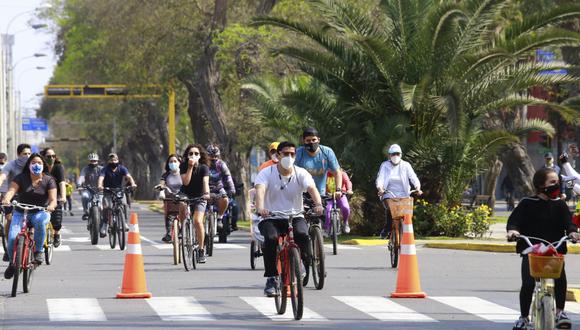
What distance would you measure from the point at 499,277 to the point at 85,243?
40.4 feet

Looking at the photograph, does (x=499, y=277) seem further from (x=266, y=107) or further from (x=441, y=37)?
(x=266, y=107)

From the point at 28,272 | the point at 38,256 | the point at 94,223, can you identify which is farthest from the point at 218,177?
the point at 28,272

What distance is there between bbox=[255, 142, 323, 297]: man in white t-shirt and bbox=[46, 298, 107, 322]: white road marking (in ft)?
5.53

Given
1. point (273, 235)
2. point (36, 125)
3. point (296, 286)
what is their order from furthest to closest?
point (36, 125) → point (273, 235) → point (296, 286)

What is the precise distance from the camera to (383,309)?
47.5 ft

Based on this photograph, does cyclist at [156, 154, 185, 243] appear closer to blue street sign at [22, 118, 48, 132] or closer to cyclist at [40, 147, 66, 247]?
cyclist at [40, 147, 66, 247]

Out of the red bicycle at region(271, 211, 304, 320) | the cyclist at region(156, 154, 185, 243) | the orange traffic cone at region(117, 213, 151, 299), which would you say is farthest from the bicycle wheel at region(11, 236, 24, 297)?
the cyclist at region(156, 154, 185, 243)

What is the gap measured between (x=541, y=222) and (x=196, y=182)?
9.82 meters

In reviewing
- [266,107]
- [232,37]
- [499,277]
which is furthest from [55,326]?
[232,37]

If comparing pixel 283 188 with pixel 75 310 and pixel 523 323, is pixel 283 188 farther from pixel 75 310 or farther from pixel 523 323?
pixel 523 323

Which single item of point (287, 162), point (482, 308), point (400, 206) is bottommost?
point (482, 308)

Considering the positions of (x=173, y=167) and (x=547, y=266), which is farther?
(x=173, y=167)

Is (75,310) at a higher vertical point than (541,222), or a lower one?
lower

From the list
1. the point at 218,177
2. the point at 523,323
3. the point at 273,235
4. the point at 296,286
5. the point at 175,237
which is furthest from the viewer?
the point at 218,177
